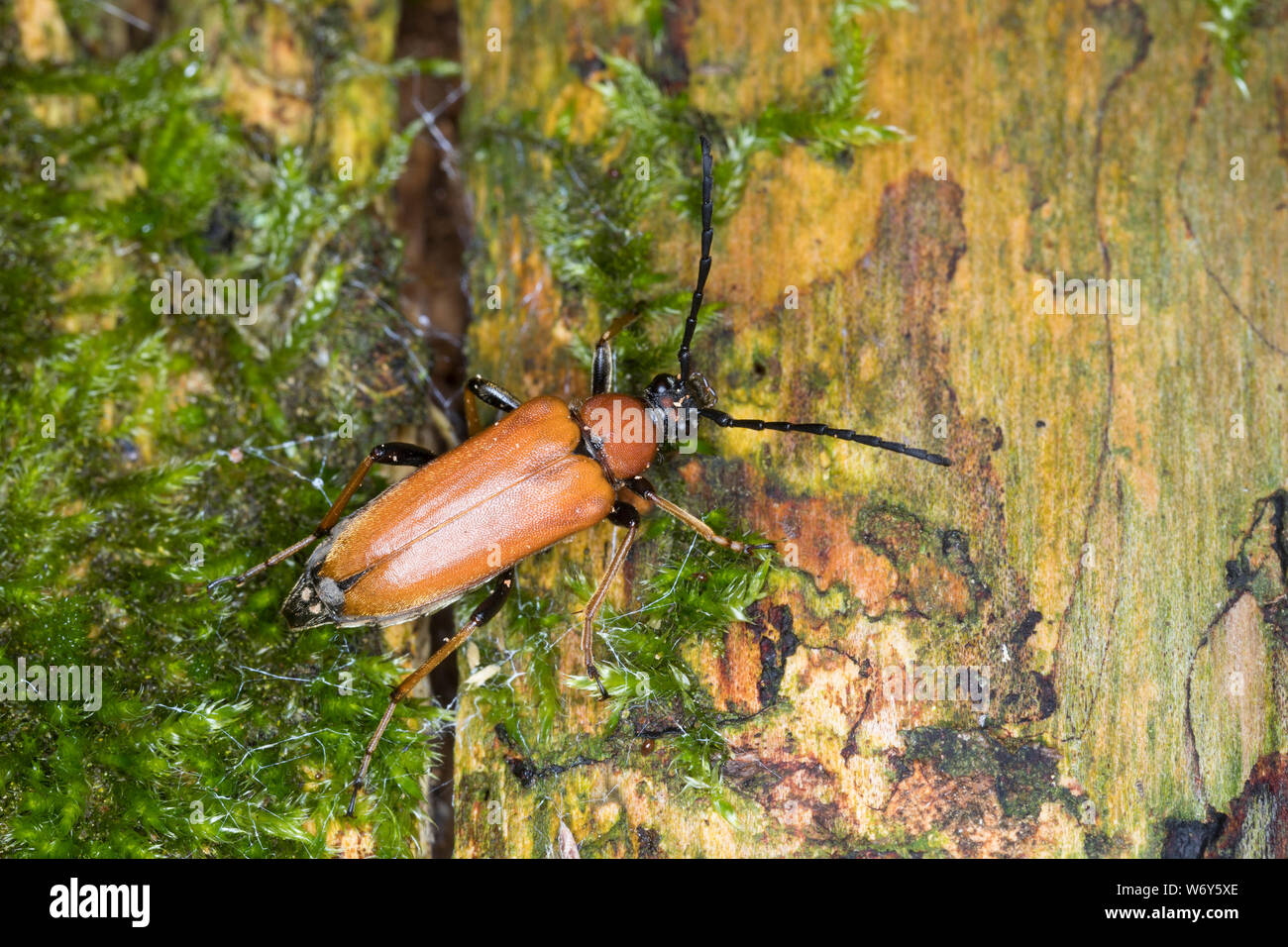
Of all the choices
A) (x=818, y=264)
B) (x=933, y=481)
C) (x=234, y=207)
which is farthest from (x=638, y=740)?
(x=234, y=207)

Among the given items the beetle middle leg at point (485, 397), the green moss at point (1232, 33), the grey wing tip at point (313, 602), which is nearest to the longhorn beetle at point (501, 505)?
the grey wing tip at point (313, 602)

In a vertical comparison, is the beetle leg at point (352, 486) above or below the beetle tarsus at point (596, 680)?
above

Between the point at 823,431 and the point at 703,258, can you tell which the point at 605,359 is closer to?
the point at 703,258

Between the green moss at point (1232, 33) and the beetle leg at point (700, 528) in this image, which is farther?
the green moss at point (1232, 33)

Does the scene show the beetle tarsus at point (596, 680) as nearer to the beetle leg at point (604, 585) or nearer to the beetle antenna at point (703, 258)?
the beetle leg at point (604, 585)

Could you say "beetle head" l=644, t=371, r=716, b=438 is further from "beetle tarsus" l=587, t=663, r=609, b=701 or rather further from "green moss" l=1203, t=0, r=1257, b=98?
"green moss" l=1203, t=0, r=1257, b=98

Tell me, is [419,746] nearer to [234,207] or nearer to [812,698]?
[812,698]

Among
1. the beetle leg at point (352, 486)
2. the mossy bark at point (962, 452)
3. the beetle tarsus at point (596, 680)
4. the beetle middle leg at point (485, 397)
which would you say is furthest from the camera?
the beetle middle leg at point (485, 397)

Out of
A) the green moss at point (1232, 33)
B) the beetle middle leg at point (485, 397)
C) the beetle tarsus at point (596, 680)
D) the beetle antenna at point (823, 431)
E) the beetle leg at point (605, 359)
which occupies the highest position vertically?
the green moss at point (1232, 33)
